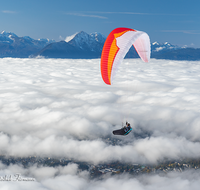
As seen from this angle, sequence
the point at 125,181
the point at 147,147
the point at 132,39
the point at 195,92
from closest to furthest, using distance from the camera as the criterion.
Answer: the point at 132,39 < the point at 125,181 < the point at 147,147 < the point at 195,92

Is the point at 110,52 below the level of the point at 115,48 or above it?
below

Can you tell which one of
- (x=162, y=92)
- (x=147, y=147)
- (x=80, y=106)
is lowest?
(x=147, y=147)

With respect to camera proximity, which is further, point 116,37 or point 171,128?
point 171,128

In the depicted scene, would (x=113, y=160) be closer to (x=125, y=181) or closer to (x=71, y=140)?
(x=125, y=181)

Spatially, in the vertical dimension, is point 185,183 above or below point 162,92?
below

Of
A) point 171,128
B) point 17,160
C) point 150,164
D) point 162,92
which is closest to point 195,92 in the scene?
point 162,92

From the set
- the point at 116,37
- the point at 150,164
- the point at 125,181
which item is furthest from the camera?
the point at 150,164

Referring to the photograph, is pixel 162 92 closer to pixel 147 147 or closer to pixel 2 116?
pixel 147 147

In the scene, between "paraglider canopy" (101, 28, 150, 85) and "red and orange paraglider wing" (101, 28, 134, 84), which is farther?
"red and orange paraglider wing" (101, 28, 134, 84)

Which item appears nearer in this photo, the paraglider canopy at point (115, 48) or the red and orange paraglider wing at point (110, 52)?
the paraglider canopy at point (115, 48)

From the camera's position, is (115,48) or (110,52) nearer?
(115,48)
